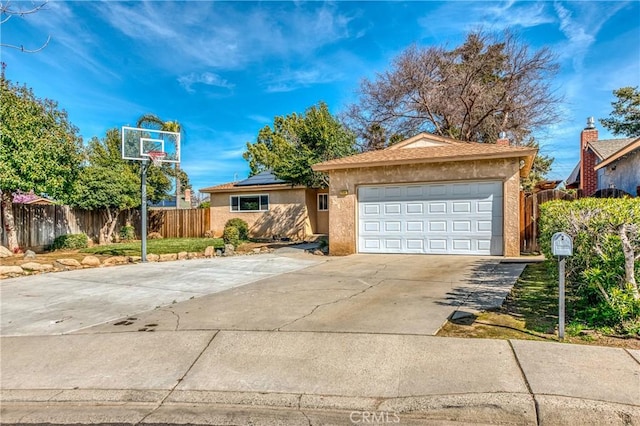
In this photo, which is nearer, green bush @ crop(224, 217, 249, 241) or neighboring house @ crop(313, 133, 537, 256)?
neighboring house @ crop(313, 133, 537, 256)

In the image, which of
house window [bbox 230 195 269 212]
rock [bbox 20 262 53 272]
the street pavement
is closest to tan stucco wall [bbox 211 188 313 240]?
house window [bbox 230 195 269 212]

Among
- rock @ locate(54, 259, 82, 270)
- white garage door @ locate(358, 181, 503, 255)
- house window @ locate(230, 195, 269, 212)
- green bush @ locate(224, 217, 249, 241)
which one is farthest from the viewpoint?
house window @ locate(230, 195, 269, 212)

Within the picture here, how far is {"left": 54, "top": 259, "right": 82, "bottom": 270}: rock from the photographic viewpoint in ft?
35.2

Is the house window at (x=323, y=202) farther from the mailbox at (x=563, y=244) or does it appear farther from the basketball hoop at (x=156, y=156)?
the mailbox at (x=563, y=244)

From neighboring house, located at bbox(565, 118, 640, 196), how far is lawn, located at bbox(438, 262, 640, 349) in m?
7.60

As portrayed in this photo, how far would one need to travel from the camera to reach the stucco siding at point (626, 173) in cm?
1158

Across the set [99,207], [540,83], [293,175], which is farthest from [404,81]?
[99,207]

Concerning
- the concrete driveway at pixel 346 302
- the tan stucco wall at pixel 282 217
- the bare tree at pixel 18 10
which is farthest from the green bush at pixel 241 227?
the bare tree at pixel 18 10

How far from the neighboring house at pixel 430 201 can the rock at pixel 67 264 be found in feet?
25.6

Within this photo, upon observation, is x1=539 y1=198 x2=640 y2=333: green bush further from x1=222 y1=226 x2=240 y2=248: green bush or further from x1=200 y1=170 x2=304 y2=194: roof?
x1=200 y1=170 x2=304 y2=194: roof

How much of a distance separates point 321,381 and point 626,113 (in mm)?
35270

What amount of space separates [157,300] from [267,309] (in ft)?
7.29

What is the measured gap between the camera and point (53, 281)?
342 inches

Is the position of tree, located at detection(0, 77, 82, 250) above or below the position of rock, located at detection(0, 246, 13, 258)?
above
